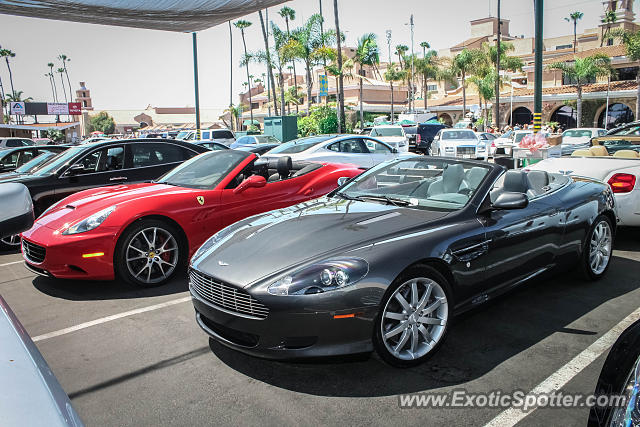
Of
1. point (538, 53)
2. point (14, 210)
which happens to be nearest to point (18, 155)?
point (14, 210)

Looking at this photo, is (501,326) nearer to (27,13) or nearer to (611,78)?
(27,13)

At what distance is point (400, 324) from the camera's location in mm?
3305

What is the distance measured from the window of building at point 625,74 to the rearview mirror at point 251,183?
4981 cm

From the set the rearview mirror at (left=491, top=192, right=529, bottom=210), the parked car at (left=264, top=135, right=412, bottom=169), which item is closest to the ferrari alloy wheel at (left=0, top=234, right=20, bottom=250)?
the parked car at (left=264, top=135, right=412, bottom=169)

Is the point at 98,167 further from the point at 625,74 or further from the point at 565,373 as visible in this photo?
the point at 625,74

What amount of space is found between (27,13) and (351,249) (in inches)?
481

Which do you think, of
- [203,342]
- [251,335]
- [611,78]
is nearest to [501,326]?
[251,335]

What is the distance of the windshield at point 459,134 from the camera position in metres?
23.5

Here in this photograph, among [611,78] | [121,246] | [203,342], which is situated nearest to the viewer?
[203,342]

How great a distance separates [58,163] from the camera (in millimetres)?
7734

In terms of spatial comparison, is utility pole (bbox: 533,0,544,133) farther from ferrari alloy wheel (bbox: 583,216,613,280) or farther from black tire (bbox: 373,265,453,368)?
black tire (bbox: 373,265,453,368)

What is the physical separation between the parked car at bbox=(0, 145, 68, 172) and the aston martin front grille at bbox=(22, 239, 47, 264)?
20.0ft

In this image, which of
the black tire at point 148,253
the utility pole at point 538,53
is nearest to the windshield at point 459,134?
the utility pole at point 538,53

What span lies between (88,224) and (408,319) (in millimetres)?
3360
